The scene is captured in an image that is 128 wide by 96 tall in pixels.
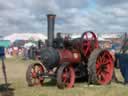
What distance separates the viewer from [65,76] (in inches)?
496

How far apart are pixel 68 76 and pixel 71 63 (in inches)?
33.4

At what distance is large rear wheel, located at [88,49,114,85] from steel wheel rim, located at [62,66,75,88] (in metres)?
0.78

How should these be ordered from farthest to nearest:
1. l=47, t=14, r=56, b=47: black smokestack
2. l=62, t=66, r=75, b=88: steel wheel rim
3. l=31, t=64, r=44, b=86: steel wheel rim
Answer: l=31, t=64, r=44, b=86: steel wheel rim → l=47, t=14, r=56, b=47: black smokestack → l=62, t=66, r=75, b=88: steel wheel rim

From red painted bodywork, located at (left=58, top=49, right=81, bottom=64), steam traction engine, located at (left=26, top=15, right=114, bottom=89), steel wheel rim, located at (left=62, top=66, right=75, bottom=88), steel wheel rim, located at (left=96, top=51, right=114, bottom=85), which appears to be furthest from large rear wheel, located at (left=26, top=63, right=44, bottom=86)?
steel wheel rim, located at (left=96, top=51, right=114, bottom=85)

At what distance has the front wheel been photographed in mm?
12242

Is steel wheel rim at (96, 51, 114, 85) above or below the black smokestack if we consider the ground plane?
below

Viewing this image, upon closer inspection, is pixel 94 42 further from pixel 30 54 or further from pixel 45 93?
pixel 30 54

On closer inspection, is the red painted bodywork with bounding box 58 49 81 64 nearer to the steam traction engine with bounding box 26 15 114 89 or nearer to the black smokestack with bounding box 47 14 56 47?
the steam traction engine with bounding box 26 15 114 89

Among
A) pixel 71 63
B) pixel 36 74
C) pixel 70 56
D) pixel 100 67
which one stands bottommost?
pixel 36 74

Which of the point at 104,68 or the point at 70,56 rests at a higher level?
the point at 70,56

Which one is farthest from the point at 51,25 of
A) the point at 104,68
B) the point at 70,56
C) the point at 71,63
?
the point at 104,68

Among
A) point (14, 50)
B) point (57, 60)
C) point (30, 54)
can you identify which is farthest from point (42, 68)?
point (14, 50)

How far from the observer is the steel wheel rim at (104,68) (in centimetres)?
1391

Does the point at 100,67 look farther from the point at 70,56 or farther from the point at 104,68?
the point at 70,56
